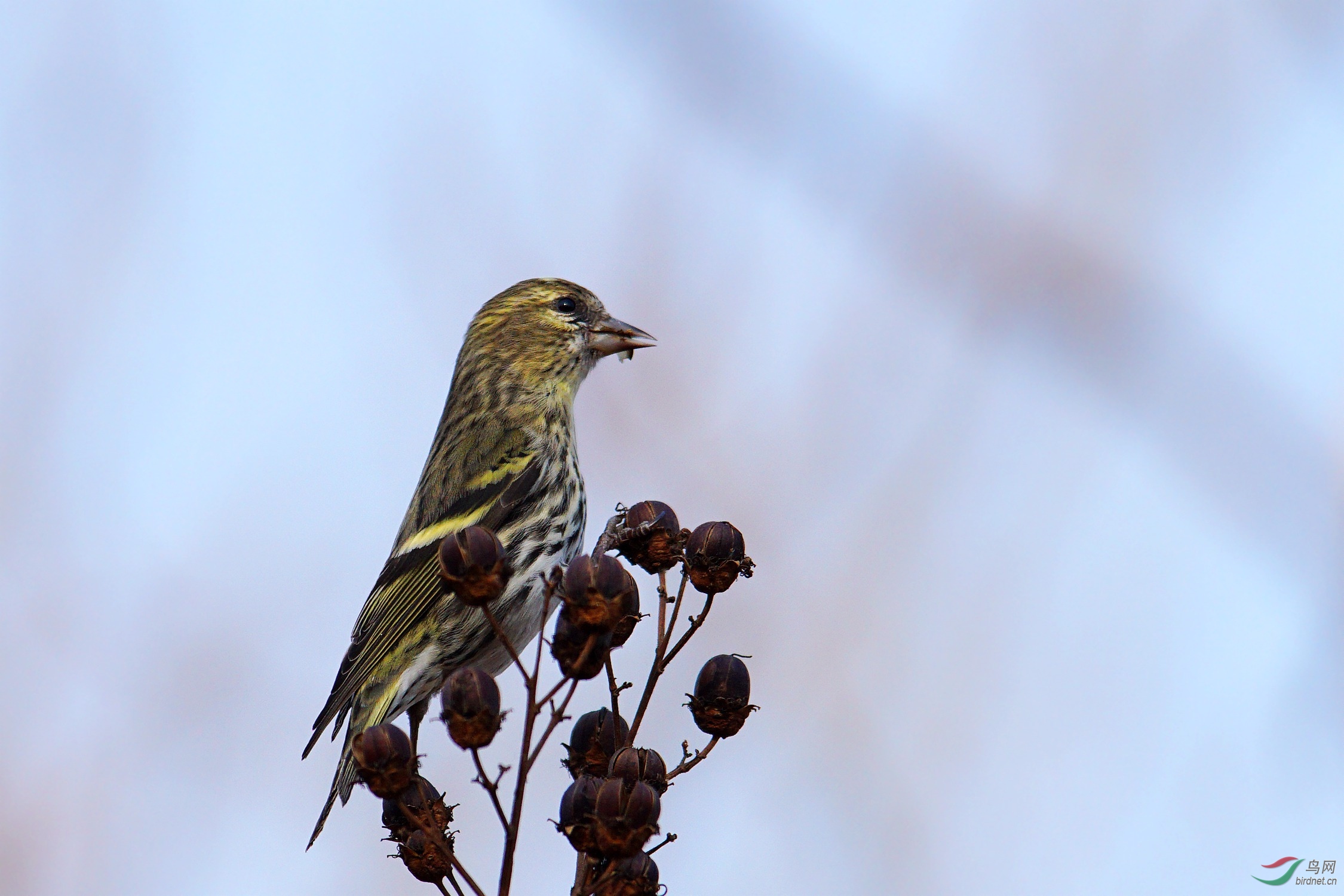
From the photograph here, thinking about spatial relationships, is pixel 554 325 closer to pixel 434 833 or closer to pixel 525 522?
pixel 525 522

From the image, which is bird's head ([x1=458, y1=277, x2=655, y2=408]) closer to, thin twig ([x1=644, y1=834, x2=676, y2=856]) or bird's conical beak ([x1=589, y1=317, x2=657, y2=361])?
bird's conical beak ([x1=589, y1=317, x2=657, y2=361])

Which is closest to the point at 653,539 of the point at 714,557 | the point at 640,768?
the point at 714,557

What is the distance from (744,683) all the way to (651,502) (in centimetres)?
46

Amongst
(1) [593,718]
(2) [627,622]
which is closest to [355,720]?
(1) [593,718]

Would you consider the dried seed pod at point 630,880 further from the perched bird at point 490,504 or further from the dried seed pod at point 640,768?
the perched bird at point 490,504

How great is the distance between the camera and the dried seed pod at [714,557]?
2619 millimetres

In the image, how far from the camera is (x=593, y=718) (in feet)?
8.95

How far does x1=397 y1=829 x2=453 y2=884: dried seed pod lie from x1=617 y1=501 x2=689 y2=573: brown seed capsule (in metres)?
0.73

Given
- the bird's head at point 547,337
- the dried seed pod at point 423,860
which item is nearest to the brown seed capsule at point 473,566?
the dried seed pod at point 423,860

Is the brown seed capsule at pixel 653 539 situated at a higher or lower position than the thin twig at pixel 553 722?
higher

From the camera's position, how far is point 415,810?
2.65m

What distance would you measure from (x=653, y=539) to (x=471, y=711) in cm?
65

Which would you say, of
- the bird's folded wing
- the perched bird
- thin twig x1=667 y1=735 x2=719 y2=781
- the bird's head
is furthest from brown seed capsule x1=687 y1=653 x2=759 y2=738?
the bird's head

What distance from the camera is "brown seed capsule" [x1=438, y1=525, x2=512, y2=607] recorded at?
8.09 feet
